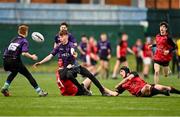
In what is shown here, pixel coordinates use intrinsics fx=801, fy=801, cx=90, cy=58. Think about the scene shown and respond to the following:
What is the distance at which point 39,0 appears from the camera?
52.6 meters

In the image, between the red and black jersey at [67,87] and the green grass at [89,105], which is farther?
the red and black jersey at [67,87]

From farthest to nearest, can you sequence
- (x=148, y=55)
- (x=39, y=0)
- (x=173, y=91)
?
(x=39, y=0) → (x=148, y=55) → (x=173, y=91)

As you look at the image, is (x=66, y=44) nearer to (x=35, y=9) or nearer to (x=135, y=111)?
(x=135, y=111)

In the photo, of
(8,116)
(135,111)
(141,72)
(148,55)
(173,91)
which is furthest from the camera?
(141,72)

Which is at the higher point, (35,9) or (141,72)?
(35,9)

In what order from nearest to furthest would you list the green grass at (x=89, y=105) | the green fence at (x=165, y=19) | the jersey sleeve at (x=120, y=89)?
the green grass at (x=89, y=105)
the jersey sleeve at (x=120, y=89)
the green fence at (x=165, y=19)

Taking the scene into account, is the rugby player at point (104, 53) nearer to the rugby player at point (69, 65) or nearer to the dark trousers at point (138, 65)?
the dark trousers at point (138, 65)

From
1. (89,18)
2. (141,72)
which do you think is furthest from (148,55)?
(89,18)

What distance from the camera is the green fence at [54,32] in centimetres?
4222

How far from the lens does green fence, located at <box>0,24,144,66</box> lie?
42.2 metres

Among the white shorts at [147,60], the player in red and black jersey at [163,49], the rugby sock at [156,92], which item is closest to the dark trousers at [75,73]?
the rugby sock at [156,92]

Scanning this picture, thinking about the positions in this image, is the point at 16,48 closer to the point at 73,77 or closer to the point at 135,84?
the point at 73,77

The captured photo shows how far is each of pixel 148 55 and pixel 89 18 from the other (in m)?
6.48

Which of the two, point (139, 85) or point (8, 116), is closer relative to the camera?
point (8, 116)
